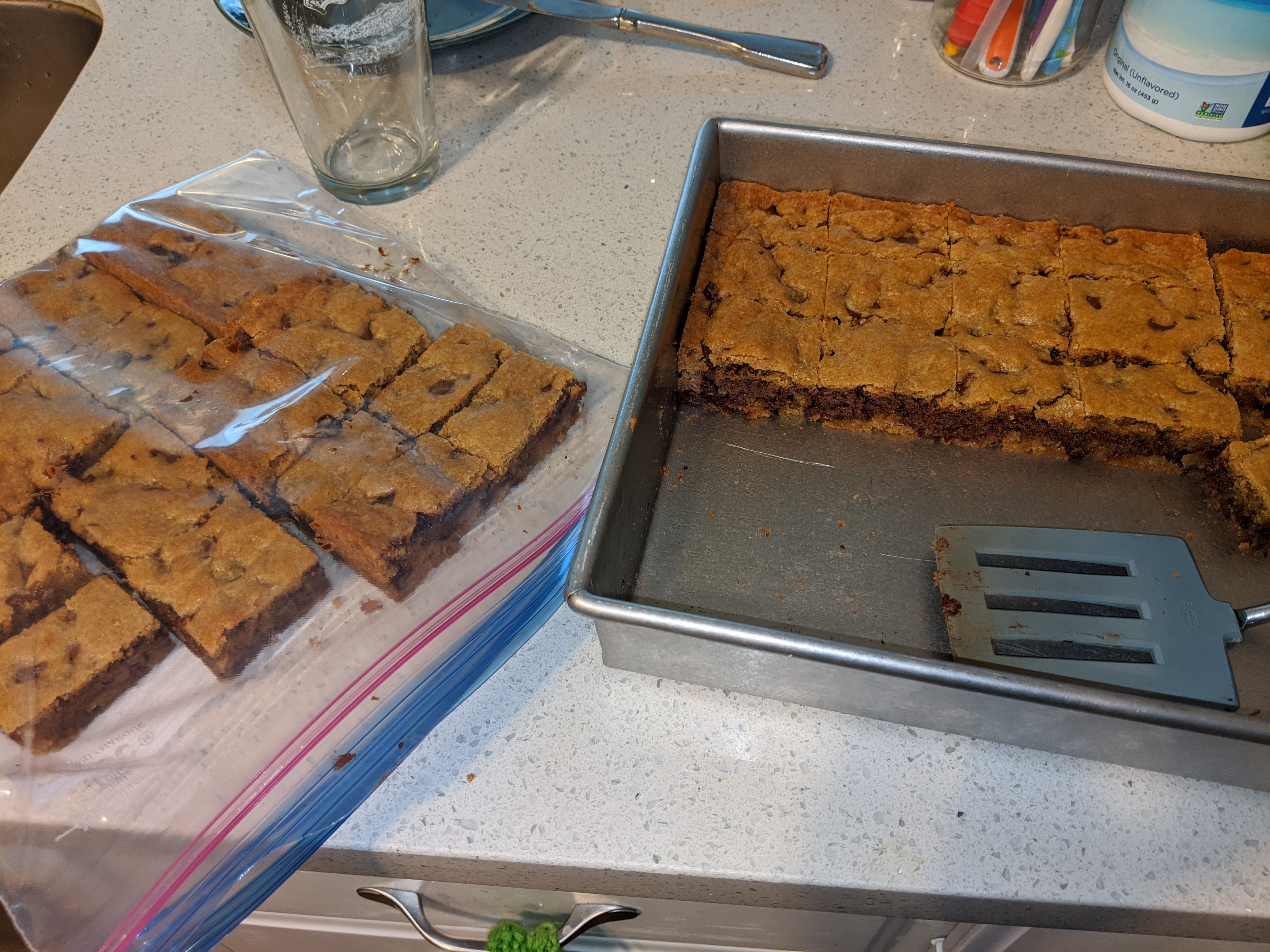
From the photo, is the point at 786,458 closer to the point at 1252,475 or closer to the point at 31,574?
the point at 1252,475

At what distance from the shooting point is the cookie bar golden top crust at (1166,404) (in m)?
1.29

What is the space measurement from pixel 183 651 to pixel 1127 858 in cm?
125

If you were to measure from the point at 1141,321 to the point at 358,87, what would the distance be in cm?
145

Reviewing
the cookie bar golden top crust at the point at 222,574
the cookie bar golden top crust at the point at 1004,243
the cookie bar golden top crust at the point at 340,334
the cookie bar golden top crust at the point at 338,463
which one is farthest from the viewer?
the cookie bar golden top crust at the point at 1004,243

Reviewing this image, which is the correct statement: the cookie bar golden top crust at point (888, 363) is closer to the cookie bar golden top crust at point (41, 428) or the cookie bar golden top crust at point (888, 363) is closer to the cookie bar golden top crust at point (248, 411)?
the cookie bar golden top crust at point (248, 411)

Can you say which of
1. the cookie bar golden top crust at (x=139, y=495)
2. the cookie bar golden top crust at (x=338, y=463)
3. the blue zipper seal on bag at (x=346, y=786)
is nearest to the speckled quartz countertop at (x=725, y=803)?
the blue zipper seal on bag at (x=346, y=786)

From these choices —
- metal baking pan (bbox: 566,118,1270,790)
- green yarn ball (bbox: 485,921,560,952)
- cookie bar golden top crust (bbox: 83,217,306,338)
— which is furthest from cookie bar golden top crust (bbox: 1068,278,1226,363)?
cookie bar golden top crust (bbox: 83,217,306,338)

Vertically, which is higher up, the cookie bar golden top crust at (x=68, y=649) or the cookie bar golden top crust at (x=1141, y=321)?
the cookie bar golden top crust at (x=1141, y=321)

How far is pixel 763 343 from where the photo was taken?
4.38 feet

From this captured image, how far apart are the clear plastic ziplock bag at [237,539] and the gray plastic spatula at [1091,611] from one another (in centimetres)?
57

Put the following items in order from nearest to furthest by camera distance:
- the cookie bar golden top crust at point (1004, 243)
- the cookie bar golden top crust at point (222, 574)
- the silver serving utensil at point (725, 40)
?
the cookie bar golden top crust at point (222, 574)
the cookie bar golden top crust at point (1004, 243)
the silver serving utensil at point (725, 40)

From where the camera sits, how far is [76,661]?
1.07m

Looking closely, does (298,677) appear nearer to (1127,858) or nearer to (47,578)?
(47,578)

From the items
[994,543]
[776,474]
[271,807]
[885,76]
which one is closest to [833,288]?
[776,474]
